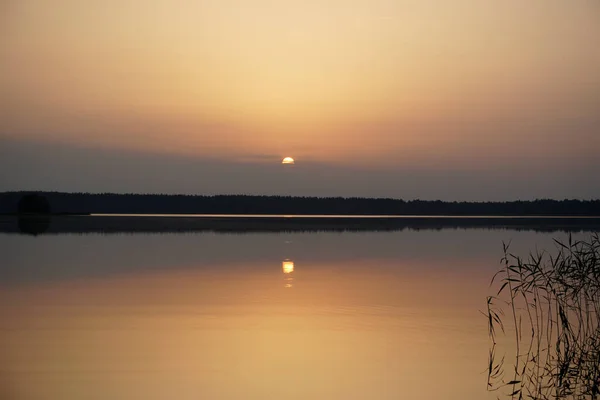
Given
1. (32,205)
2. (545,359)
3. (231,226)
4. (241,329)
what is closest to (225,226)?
(231,226)

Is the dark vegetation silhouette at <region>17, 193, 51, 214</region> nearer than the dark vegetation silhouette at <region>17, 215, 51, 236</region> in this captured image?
No

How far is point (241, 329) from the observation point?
46.9 ft

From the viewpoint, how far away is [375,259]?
30.2 meters

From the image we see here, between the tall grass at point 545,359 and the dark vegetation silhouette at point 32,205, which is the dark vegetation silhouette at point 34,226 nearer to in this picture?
the dark vegetation silhouette at point 32,205

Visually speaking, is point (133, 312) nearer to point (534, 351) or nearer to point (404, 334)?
point (404, 334)

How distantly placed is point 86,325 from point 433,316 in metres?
7.30

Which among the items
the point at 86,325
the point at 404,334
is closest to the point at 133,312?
the point at 86,325

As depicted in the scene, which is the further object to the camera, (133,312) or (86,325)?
(133,312)

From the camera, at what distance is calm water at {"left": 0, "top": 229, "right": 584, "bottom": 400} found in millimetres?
10320

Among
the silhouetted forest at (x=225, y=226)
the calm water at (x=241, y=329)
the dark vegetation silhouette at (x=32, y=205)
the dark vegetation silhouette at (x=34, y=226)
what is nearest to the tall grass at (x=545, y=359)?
the calm water at (x=241, y=329)

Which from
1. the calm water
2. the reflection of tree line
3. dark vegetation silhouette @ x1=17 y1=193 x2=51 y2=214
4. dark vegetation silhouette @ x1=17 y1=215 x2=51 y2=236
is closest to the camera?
the calm water

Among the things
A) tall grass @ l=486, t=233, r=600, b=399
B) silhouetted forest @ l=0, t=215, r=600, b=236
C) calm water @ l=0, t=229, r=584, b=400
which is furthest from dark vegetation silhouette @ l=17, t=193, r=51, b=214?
tall grass @ l=486, t=233, r=600, b=399

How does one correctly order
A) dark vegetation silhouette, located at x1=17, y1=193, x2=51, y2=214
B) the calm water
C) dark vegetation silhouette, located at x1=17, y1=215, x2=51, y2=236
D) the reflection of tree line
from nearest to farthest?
1. the calm water
2. dark vegetation silhouette, located at x1=17, y1=215, x2=51, y2=236
3. the reflection of tree line
4. dark vegetation silhouette, located at x1=17, y1=193, x2=51, y2=214

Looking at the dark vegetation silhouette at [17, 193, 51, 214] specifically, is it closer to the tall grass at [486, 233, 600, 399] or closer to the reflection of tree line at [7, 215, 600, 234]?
the reflection of tree line at [7, 215, 600, 234]
